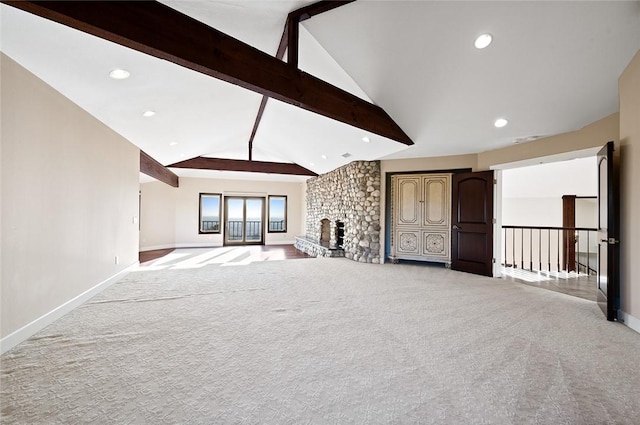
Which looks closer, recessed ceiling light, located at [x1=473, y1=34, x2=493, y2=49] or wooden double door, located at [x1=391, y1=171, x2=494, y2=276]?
recessed ceiling light, located at [x1=473, y1=34, x2=493, y2=49]

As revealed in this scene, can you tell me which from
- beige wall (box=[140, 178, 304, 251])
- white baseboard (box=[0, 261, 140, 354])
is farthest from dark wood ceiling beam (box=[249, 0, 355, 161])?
beige wall (box=[140, 178, 304, 251])

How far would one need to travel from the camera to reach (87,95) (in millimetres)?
3297

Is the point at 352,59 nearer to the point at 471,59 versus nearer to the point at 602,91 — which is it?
the point at 471,59

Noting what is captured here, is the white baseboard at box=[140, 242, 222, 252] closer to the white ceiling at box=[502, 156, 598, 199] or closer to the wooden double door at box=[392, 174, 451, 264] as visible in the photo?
the wooden double door at box=[392, 174, 451, 264]

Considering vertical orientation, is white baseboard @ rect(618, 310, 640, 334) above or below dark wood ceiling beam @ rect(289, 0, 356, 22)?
below

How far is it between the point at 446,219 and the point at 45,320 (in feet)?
20.8

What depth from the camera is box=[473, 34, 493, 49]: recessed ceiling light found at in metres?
2.83

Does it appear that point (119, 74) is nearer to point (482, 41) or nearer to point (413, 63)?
point (413, 63)

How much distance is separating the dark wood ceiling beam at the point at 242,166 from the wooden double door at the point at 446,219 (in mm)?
3526

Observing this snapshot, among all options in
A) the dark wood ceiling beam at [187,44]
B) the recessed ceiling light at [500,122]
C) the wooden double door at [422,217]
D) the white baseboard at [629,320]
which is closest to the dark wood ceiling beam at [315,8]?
the dark wood ceiling beam at [187,44]

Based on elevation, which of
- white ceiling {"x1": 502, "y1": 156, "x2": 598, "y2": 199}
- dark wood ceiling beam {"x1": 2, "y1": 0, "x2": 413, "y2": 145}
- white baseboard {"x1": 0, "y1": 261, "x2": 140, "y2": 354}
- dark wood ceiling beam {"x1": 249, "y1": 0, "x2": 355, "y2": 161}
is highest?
dark wood ceiling beam {"x1": 249, "y1": 0, "x2": 355, "y2": 161}

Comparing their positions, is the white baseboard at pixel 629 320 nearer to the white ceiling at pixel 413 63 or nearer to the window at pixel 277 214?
the white ceiling at pixel 413 63

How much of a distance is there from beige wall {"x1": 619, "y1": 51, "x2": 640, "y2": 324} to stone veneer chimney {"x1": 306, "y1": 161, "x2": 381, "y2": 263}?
4.11 meters

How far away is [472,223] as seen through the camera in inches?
225
